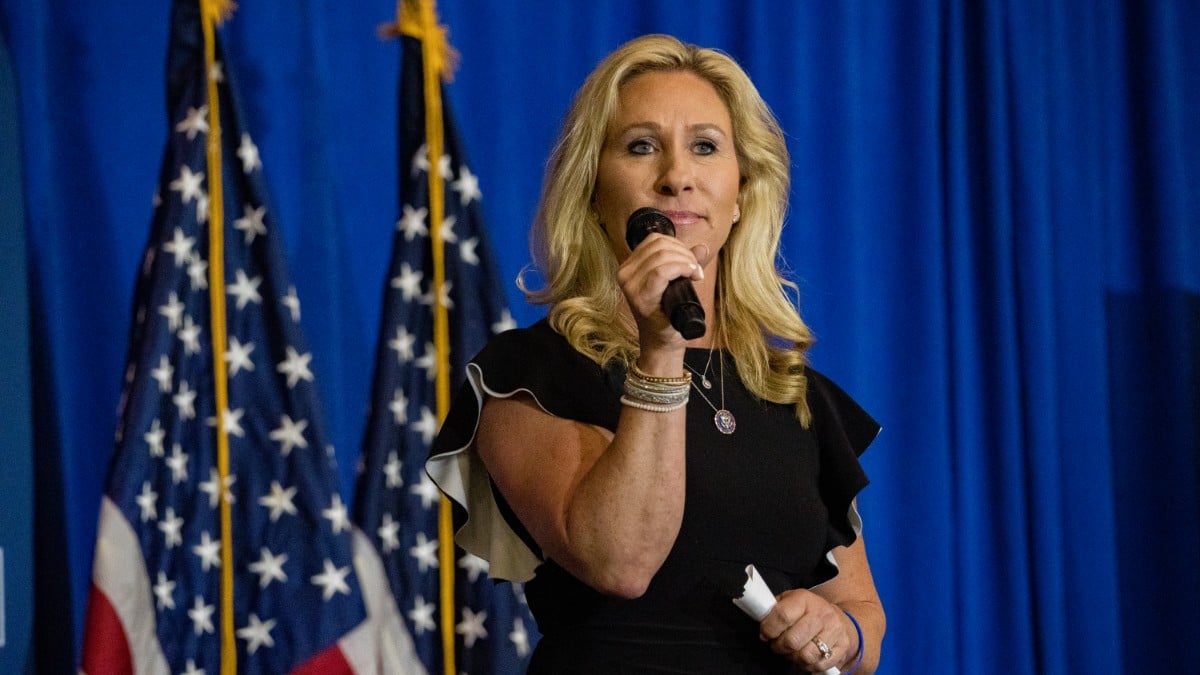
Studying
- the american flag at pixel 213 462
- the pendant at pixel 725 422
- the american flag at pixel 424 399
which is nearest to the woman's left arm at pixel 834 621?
the pendant at pixel 725 422

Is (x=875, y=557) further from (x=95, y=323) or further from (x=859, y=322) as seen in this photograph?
(x=95, y=323)

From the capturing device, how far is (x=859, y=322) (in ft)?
11.0

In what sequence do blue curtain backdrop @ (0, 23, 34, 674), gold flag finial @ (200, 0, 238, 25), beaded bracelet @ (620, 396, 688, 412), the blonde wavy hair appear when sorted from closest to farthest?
beaded bracelet @ (620, 396, 688, 412) < the blonde wavy hair < blue curtain backdrop @ (0, 23, 34, 674) < gold flag finial @ (200, 0, 238, 25)

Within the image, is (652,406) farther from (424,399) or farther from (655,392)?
(424,399)

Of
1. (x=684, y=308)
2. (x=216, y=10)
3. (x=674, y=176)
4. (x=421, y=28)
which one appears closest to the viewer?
(x=684, y=308)

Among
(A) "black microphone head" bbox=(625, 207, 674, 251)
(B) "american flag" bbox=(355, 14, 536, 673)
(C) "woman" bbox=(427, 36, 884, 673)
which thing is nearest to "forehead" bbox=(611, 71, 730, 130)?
(C) "woman" bbox=(427, 36, 884, 673)

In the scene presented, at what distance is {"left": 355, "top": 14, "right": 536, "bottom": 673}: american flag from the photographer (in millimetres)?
2883

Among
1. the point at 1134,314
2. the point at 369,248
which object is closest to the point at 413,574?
the point at 369,248

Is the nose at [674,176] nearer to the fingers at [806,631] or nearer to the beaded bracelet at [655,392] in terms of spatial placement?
the beaded bracelet at [655,392]

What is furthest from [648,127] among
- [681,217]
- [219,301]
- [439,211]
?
[219,301]

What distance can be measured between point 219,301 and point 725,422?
1504mm

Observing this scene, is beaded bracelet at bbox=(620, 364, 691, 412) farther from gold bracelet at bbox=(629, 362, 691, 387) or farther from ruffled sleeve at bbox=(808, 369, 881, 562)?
ruffled sleeve at bbox=(808, 369, 881, 562)

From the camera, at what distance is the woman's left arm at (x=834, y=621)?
158cm

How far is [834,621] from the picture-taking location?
1.66 m
